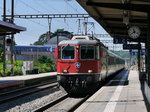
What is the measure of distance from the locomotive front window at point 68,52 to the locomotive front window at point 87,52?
47 centimetres

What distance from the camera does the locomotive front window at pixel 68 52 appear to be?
17375 mm

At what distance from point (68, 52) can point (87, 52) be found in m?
0.97

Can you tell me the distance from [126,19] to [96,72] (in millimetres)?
3499

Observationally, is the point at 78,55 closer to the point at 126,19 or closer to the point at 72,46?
the point at 72,46

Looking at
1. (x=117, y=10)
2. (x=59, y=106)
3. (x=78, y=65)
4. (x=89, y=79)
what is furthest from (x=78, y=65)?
(x=117, y=10)

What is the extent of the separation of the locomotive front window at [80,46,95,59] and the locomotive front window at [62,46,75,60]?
0.47m

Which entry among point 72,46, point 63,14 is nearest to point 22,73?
point 63,14

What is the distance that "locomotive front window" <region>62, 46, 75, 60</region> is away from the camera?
17375mm

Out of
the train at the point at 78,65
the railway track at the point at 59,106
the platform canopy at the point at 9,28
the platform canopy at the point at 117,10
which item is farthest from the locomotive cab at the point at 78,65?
the platform canopy at the point at 9,28

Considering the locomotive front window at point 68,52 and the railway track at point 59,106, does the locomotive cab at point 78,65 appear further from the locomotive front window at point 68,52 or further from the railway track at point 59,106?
the railway track at point 59,106

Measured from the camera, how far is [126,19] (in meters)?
15.0

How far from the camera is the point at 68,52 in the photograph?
17484 mm

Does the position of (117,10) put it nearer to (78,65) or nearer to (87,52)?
(87,52)

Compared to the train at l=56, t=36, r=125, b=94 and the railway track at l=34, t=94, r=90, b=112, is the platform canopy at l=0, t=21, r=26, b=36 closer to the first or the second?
the train at l=56, t=36, r=125, b=94
